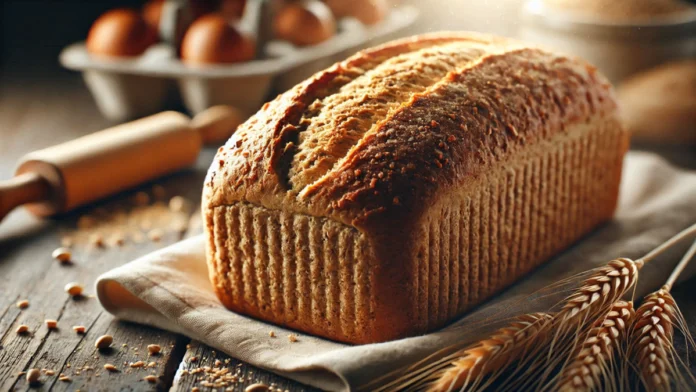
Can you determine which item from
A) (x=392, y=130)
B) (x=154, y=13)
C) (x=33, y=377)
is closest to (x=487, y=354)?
(x=392, y=130)

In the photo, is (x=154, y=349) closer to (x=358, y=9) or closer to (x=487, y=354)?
(x=487, y=354)

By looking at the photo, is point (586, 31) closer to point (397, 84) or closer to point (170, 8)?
point (397, 84)

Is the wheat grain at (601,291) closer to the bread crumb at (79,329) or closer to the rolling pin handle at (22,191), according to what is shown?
the bread crumb at (79,329)

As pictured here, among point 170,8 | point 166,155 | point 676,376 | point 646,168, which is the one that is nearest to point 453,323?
point 676,376

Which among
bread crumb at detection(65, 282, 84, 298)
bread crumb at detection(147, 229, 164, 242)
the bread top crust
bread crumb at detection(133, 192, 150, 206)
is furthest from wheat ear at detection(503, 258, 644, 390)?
bread crumb at detection(133, 192, 150, 206)

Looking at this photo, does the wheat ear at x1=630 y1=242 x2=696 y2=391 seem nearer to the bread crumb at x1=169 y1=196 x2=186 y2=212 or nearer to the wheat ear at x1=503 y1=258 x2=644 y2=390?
the wheat ear at x1=503 y1=258 x2=644 y2=390

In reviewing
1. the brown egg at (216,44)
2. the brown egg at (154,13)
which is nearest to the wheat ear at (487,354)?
the brown egg at (216,44)

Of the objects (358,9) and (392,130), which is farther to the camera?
(358,9)

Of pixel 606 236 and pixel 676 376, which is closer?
pixel 676 376
